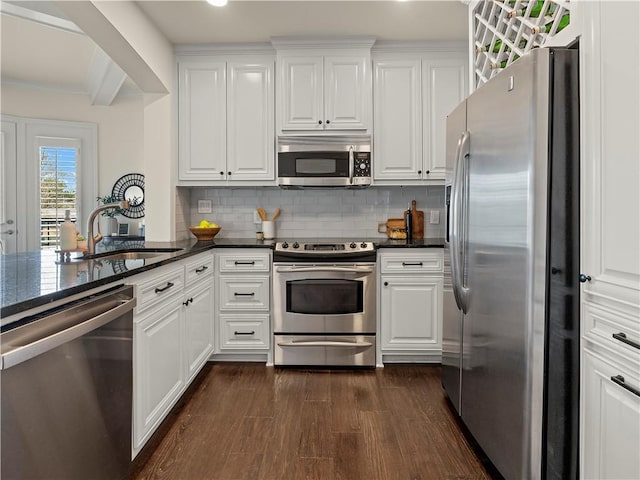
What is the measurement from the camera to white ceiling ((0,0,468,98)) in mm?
2842

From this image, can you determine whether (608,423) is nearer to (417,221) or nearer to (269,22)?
(417,221)

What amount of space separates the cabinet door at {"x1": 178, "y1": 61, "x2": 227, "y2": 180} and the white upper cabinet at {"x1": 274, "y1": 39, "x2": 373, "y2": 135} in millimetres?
496

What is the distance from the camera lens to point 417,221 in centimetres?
369

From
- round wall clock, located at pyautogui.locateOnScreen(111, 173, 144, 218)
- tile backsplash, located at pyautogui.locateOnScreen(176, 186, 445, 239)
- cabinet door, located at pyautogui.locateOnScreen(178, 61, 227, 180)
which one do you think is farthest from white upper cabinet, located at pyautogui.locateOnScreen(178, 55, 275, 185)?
round wall clock, located at pyautogui.locateOnScreen(111, 173, 144, 218)

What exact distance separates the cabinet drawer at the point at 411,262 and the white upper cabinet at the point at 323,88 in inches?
40.7

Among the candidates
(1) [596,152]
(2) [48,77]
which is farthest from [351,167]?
(2) [48,77]

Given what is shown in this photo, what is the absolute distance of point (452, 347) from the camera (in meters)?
2.35

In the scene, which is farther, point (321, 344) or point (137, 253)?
point (321, 344)

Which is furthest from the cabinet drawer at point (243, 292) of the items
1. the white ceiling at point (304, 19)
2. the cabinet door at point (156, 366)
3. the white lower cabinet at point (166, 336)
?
the white ceiling at point (304, 19)

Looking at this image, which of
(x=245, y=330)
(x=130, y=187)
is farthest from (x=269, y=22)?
(x=130, y=187)

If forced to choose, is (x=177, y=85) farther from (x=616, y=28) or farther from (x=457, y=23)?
(x=616, y=28)

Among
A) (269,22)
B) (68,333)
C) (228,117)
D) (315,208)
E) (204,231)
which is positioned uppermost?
(269,22)

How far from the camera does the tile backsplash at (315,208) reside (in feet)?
12.4

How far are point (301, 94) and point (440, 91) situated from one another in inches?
43.8
